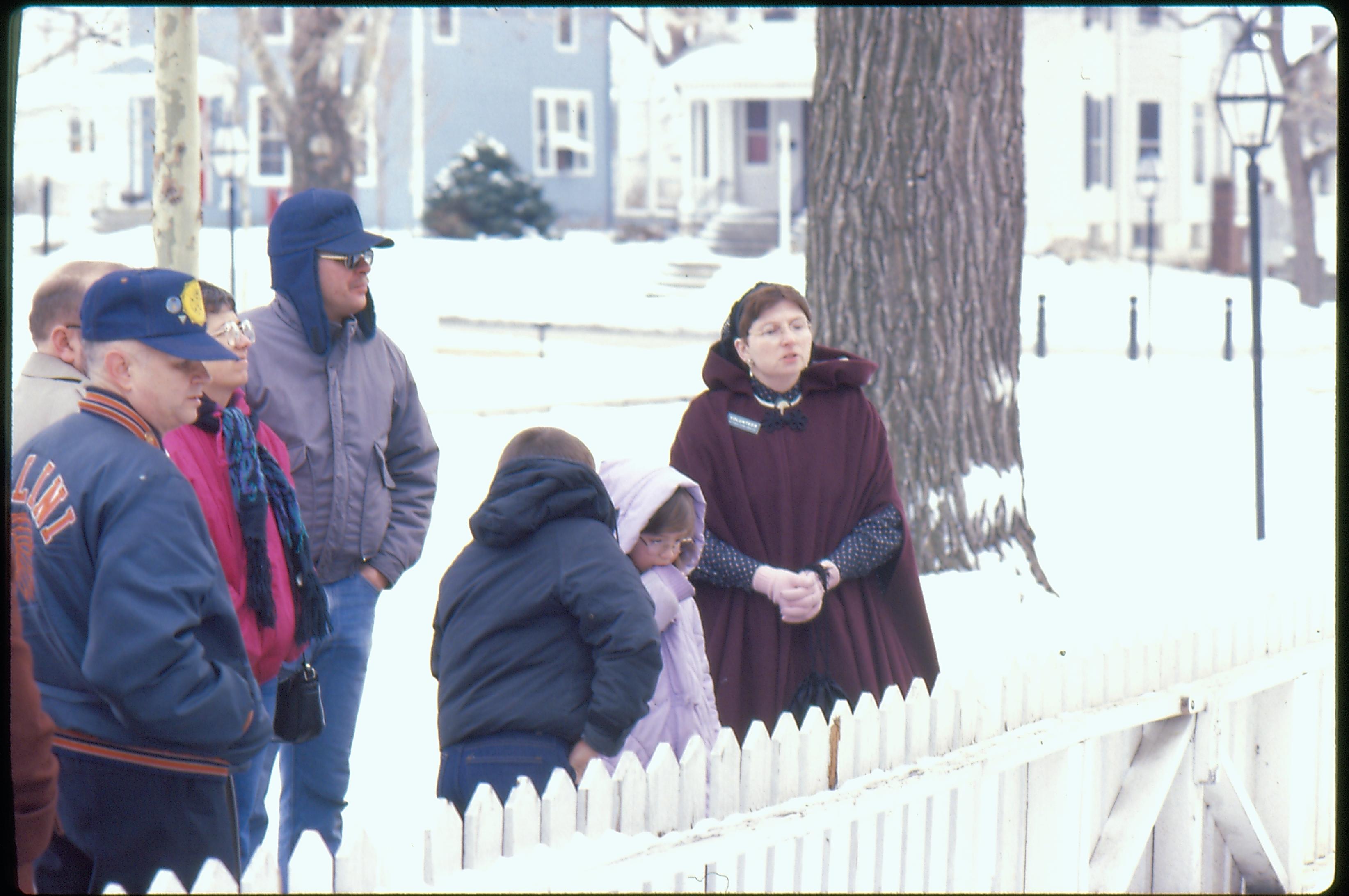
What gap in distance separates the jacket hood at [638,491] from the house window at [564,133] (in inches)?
1550

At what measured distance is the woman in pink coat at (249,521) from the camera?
353 centimetres

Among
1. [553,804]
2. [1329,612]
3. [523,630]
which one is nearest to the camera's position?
[553,804]

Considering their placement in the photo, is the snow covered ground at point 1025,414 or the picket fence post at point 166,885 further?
the snow covered ground at point 1025,414

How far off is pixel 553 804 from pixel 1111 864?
2066 mm

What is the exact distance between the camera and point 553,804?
3232 mm

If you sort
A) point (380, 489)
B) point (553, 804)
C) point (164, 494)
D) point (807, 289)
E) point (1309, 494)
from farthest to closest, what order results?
point (1309, 494) < point (807, 289) < point (380, 489) < point (553, 804) < point (164, 494)

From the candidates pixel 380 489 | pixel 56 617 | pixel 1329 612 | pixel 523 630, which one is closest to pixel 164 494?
pixel 56 617

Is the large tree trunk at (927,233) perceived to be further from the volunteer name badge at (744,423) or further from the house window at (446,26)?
the house window at (446,26)

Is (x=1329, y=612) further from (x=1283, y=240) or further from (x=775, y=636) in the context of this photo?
(x=1283, y=240)

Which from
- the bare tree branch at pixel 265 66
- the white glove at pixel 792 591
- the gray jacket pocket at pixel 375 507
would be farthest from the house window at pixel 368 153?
the white glove at pixel 792 591

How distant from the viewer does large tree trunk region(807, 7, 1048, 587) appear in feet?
26.0

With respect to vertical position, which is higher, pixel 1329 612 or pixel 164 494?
pixel 164 494

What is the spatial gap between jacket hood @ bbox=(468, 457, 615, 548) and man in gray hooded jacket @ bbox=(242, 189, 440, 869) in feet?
3.00

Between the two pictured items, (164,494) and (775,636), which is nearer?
(164,494)
